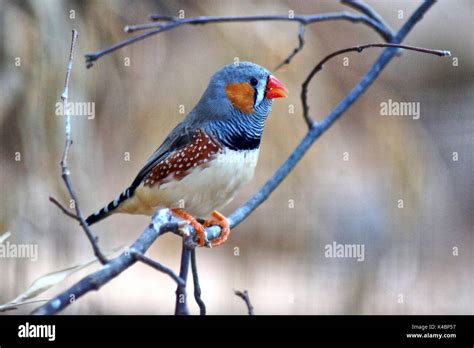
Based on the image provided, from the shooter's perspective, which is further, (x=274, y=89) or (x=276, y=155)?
(x=276, y=155)

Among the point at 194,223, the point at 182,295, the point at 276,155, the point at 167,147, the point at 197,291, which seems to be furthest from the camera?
the point at 276,155

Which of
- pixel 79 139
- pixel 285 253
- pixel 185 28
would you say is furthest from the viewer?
pixel 285 253

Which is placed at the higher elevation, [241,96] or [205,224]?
[241,96]

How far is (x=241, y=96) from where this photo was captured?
1947mm

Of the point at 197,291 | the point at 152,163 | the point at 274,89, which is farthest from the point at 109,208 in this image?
the point at 274,89

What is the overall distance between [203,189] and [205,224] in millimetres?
178

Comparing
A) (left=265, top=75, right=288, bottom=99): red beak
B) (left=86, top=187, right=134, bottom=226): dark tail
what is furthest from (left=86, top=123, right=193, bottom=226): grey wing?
(left=265, top=75, right=288, bottom=99): red beak

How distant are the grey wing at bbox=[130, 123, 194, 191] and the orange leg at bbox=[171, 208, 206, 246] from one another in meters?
0.15

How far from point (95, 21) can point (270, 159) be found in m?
0.78

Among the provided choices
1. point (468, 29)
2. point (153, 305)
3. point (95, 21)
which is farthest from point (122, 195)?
point (468, 29)

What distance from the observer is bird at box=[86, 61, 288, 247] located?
1903 mm

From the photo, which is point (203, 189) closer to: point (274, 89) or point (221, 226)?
point (221, 226)

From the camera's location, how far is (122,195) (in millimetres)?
1986
